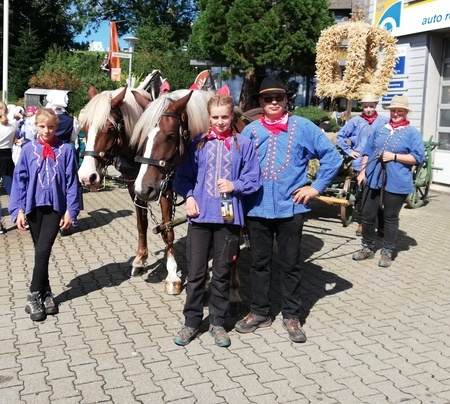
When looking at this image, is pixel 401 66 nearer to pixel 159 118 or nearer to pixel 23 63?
pixel 159 118

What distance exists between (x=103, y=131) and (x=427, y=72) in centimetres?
994

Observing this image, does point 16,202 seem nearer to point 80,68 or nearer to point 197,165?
point 197,165

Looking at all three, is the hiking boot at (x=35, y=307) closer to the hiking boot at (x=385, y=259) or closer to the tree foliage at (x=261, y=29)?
the hiking boot at (x=385, y=259)

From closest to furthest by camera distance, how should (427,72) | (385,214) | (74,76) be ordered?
(385,214), (427,72), (74,76)

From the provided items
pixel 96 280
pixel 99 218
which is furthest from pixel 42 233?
pixel 99 218

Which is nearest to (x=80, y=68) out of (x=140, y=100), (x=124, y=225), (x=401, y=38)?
(x=401, y=38)

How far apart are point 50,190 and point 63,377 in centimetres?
156

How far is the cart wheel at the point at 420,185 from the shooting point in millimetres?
9906

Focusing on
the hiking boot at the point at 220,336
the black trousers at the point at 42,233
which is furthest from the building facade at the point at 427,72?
the black trousers at the point at 42,233

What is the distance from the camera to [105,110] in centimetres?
480

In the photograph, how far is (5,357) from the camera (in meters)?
3.80

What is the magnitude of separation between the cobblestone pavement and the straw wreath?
2.65 m

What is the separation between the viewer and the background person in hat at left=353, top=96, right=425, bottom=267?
5914 millimetres

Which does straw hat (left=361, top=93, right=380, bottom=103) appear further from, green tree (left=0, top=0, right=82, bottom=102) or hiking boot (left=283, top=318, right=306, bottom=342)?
green tree (left=0, top=0, right=82, bottom=102)
